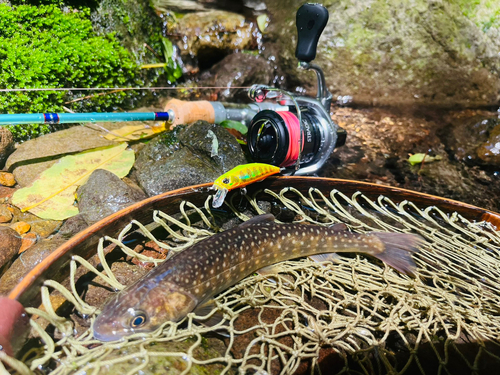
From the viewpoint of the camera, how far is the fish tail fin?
2.91m

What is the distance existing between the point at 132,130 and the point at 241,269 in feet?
9.86

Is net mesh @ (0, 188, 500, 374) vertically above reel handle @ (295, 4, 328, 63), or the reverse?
reel handle @ (295, 4, 328, 63)

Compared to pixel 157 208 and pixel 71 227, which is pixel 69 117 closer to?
pixel 71 227

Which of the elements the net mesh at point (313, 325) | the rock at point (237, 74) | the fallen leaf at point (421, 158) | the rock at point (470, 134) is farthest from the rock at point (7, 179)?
the rock at point (470, 134)

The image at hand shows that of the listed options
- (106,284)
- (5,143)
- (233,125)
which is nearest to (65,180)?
(5,143)

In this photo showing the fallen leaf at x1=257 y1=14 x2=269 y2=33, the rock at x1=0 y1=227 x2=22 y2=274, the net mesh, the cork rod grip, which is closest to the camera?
the net mesh

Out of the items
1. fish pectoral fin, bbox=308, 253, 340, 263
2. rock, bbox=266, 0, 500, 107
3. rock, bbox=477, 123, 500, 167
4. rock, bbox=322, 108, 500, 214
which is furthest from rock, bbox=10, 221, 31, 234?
rock, bbox=477, 123, 500, 167

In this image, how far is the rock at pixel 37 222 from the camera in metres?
3.37

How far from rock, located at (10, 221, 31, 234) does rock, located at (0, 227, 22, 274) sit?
74 mm

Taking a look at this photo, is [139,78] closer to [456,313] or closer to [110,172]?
[110,172]

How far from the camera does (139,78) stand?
591 cm

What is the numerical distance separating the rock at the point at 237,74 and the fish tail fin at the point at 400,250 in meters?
4.46

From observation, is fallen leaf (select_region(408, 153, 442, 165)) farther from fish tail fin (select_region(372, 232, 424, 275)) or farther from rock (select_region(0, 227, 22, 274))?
rock (select_region(0, 227, 22, 274))

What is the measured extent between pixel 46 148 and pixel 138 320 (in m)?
3.02
